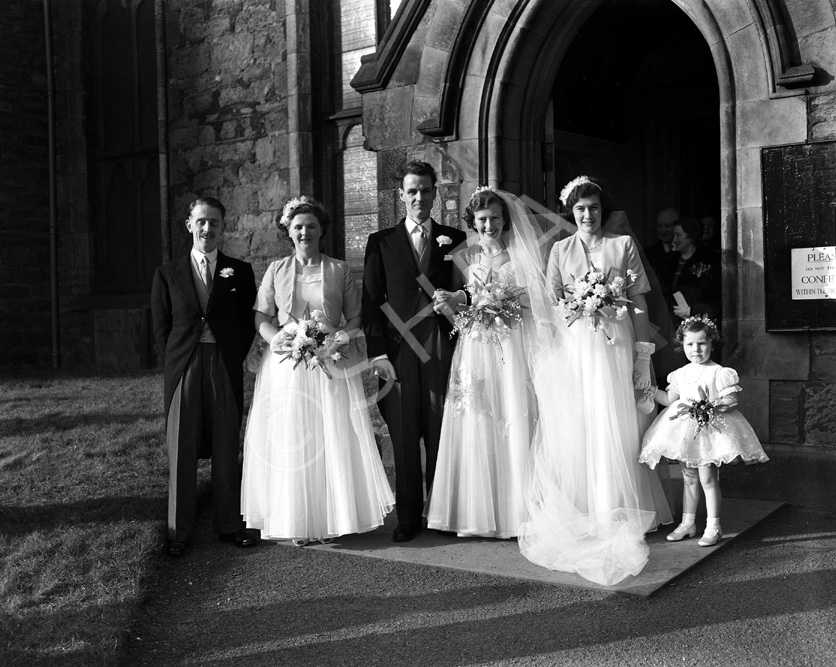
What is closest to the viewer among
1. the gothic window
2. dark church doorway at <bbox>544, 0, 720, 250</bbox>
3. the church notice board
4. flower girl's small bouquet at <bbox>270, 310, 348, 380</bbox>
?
flower girl's small bouquet at <bbox>270, 310, 348, 380</bbox>

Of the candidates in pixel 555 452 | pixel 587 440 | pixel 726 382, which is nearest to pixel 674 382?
pixel 726 382

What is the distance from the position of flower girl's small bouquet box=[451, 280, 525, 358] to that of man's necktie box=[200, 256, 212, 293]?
4.85 feet

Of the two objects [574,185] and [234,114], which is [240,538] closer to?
[574,185]

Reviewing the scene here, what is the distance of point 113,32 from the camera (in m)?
14.1

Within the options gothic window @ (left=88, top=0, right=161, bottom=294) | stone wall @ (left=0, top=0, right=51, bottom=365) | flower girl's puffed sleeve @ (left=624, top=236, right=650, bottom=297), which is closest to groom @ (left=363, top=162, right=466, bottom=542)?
flower girl's puffed sleeve @ (left=624, top=236, right=650, bottom=297)

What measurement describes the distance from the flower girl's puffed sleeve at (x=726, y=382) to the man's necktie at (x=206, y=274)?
2978 millimetres

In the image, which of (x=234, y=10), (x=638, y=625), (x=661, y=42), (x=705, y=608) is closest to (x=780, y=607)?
(x=705, y=608)

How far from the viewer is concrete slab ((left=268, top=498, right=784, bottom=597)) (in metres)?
→ 5.04

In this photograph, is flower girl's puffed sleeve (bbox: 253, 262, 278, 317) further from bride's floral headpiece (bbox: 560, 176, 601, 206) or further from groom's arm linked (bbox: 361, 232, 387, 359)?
bride's floral headpiece (bbox: 560, 176, 601, 206)

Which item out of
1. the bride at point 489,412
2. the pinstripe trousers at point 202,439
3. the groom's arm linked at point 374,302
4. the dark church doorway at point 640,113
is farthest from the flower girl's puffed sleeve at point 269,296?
the dark church doorway at point 640,113

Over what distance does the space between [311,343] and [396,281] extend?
65 cm

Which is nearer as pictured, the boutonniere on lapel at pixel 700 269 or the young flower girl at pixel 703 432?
the young flower girl at pixel 703 432

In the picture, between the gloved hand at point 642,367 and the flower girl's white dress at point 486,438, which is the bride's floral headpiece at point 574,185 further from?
the gloved hand at point 642,367

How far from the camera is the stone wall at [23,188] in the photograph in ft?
46.1
